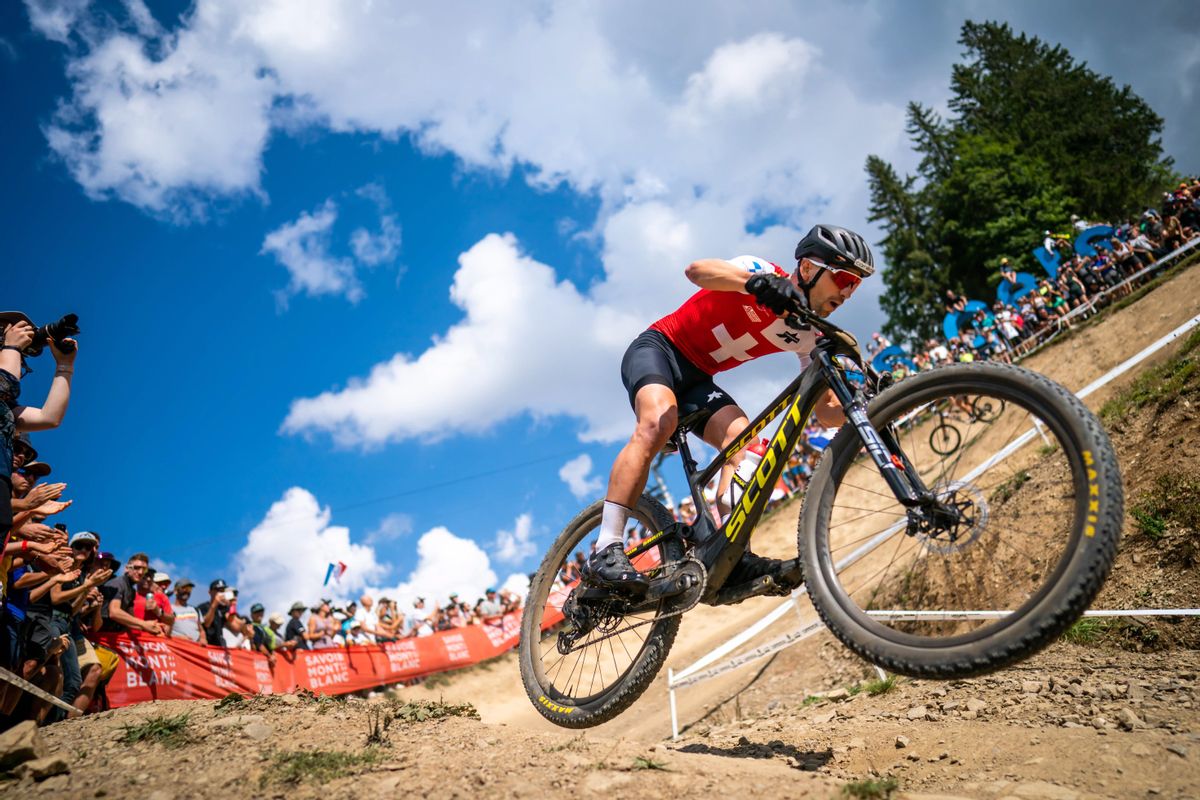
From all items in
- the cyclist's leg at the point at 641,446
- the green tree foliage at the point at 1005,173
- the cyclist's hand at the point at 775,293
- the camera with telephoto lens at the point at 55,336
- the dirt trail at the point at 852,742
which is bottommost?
the dirt trail at the point at 852,742

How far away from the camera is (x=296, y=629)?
48.9ft

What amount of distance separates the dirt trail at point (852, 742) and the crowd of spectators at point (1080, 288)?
17.4 meters

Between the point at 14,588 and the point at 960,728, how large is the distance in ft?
24.4

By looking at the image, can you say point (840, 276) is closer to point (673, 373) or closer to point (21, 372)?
point (673, 373)

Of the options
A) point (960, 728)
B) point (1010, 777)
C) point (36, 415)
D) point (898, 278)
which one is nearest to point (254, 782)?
point (36, 415)

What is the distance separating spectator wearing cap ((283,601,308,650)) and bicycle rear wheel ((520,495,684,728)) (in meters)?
10.3

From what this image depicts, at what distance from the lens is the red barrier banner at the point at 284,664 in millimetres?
10242

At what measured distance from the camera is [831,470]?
397 cm

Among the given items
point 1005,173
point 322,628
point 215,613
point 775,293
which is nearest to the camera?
point 775,293

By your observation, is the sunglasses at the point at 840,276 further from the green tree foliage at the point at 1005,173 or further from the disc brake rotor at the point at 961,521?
the green tree foliage at the point at 1005,173

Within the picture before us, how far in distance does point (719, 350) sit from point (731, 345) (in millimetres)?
113

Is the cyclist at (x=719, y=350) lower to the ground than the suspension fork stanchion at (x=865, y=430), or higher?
higher

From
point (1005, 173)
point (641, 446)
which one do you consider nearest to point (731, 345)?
point (641, 446)

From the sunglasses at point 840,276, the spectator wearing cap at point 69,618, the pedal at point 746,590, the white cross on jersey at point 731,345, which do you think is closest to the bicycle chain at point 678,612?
the pedal at point 746,590
